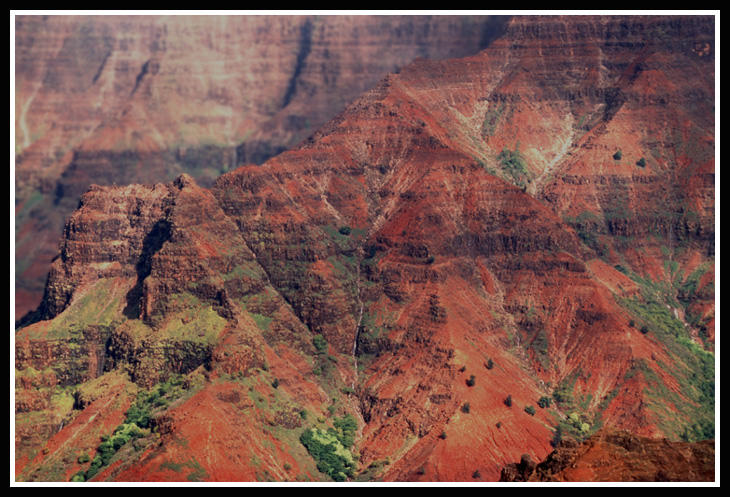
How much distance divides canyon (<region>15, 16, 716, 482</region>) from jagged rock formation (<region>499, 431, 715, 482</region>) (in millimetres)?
342

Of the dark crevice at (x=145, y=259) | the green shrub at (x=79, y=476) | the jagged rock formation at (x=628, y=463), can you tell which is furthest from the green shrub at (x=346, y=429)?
the jagged rock formation at (x=628, y=463)

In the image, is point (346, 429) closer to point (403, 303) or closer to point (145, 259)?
point (403, 303)

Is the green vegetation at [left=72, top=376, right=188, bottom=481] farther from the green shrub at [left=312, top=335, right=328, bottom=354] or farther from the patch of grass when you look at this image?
the green shrub at [left=312, top=335, right=328, bottom=354]

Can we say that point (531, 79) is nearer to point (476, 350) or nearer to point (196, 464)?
point (476, 350)

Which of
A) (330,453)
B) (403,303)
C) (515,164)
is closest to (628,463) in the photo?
(330,453)

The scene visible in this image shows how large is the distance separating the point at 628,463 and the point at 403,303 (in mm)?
47546

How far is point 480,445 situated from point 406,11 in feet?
118

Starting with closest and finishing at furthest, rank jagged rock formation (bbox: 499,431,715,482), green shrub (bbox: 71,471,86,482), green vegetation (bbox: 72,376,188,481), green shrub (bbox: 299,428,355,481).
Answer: jagged rock formation (bbox: 499,431,715,482) → green shrub (bbox: 71,471,86,482) → green vegetation (bbox: 72,376,188,481) → green shrub (bbox: 299,428,355,481)

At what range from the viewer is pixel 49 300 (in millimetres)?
158875

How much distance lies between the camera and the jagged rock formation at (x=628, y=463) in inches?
4510

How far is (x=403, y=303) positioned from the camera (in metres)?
160

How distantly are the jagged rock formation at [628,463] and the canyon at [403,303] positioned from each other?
342 millimetres

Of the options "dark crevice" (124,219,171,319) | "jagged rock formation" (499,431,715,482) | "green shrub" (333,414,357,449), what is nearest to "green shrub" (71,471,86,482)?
"dark crevice" (124,219,171,319)

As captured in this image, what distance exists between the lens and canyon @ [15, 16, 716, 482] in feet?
464
